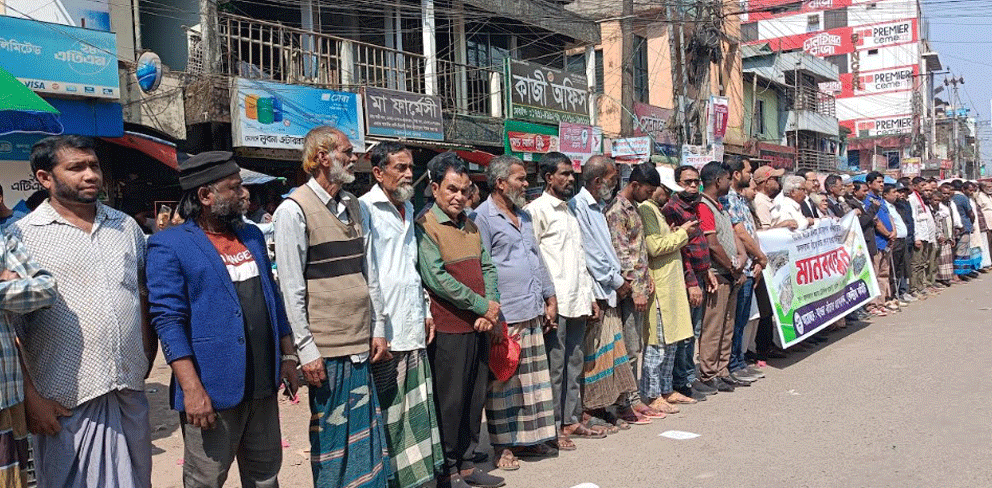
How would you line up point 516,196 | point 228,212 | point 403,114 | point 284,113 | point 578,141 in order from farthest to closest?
point 578,141, point 403,114, point 284,113, point 516,196, point 228,212

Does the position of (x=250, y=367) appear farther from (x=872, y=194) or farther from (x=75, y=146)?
(x=872, y=194)

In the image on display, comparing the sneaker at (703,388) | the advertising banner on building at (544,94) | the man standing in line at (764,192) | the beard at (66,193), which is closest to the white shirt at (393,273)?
the beard at (66,193)

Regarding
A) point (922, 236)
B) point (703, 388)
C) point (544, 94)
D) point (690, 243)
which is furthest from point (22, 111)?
point (922, 236)

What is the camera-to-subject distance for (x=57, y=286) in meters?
3.01

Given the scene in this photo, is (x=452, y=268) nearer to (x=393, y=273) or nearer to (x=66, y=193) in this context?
(x=393, y=273)

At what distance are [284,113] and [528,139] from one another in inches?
227

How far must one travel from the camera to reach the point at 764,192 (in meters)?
8.34

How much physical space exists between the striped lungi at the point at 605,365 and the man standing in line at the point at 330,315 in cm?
215

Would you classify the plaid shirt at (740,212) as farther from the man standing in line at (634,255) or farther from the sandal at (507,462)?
the sandal at (507,462)

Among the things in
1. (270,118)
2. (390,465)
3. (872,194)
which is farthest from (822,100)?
(390,465)

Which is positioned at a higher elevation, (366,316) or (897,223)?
(897,223)

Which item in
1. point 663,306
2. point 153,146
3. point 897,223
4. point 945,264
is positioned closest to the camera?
point 663,306

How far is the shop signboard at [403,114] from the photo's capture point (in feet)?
40.5

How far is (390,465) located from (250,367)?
1096 mm
